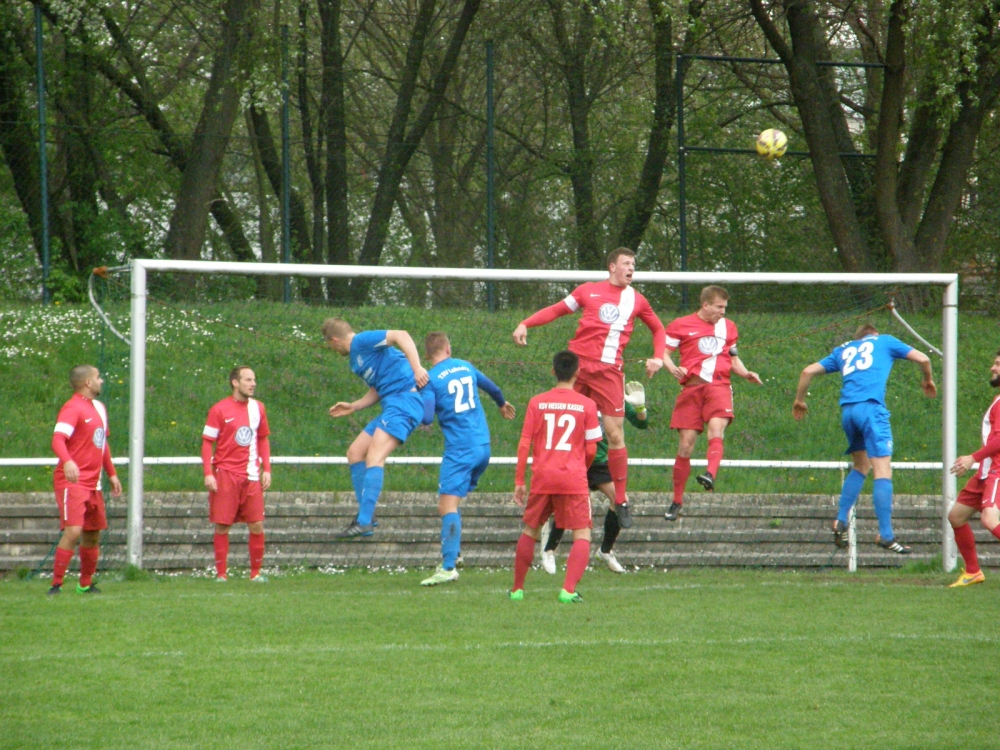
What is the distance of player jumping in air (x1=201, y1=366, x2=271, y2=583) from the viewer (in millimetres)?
9375

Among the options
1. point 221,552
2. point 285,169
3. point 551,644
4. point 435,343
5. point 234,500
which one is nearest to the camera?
point 551,644

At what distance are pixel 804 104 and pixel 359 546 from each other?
33.3ft

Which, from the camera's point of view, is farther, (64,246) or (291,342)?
(64,246)

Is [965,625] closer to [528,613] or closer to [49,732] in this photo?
[528,613]

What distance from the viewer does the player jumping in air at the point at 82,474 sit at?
8320 millimetres

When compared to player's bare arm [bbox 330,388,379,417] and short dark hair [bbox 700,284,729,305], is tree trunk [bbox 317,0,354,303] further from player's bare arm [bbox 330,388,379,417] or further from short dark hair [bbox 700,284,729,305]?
short dark hair [bbox 700,284,729,305]

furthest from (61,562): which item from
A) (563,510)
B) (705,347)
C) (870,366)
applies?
(870,366)

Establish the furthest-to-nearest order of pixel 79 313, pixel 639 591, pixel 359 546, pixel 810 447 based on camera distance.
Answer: pixel 79 313 → pixel 810 447 → pixel 359 546 → pixel 639 591

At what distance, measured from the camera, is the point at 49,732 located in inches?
174

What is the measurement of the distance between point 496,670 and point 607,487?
4.66 metres

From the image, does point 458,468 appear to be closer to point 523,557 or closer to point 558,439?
point 523,557

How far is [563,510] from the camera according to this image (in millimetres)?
7359

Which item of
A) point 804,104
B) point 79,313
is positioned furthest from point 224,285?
point 804,104

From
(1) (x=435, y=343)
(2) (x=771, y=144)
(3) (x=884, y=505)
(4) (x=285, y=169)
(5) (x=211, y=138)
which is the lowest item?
(3) (x=884, y=505)
